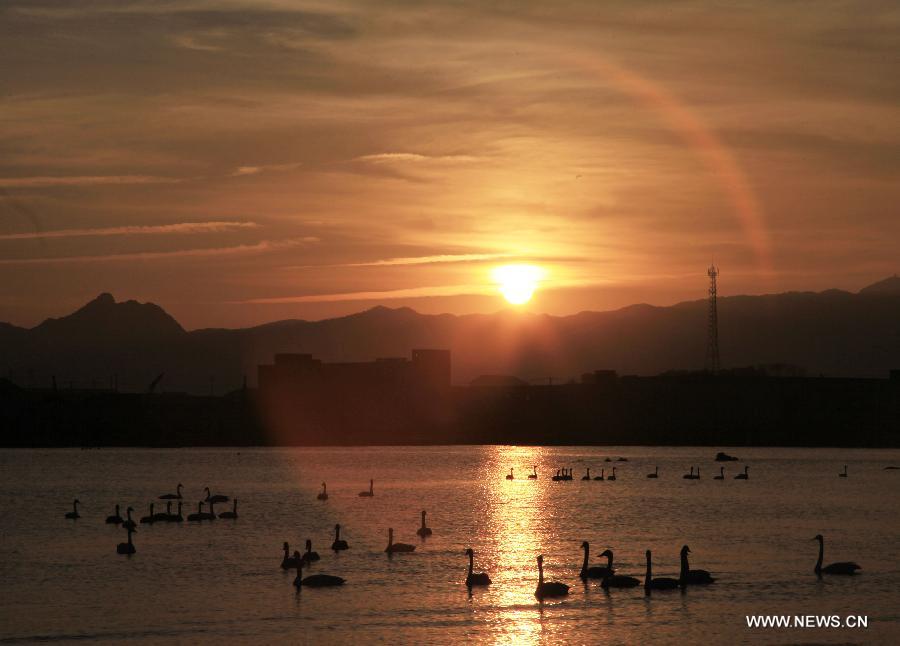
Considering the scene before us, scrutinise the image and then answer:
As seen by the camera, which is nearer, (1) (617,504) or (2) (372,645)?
(2) (372,645)

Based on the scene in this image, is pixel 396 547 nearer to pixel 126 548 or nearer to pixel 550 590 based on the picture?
pixel 126 548

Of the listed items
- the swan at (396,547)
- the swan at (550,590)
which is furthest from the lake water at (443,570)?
the swan at (396,547)

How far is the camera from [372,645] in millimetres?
49062

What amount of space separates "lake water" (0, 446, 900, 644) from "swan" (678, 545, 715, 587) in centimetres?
94

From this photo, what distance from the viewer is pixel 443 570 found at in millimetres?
70625

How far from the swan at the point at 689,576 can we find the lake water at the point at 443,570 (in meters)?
0.94

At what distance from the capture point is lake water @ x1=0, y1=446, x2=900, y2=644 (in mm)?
52625

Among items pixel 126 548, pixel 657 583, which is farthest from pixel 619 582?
pixel 126 548

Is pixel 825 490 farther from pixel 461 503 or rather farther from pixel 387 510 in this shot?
pixel 387 510

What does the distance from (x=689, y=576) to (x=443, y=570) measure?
1415cm

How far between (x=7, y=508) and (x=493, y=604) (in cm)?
7814

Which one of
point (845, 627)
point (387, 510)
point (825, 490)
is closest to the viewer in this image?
point (845, 627)

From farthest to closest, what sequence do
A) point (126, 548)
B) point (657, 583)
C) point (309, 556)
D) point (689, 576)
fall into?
point (126, 548) → point (309, 556) → point (689, 576) → point (657, 583)

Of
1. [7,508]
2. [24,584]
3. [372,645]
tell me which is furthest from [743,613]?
[7,508]
